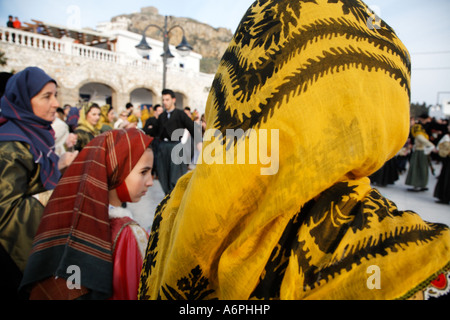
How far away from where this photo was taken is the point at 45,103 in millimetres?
2178

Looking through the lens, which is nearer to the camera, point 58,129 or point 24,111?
point 24,111

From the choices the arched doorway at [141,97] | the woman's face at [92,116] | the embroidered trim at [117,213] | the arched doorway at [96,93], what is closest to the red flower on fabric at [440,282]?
the embroidered trim at [117,213]

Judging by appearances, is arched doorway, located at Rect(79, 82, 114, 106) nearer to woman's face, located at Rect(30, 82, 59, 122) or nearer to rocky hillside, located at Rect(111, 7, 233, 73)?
woman's face, located at Rect(30, 82, 59, 122)

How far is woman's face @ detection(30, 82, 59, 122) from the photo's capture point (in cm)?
213

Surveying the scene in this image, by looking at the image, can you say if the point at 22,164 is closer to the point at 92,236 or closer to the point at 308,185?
the point at 92,236

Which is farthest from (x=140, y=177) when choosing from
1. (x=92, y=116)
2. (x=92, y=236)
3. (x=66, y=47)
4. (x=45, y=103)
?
(x=66, y=47)

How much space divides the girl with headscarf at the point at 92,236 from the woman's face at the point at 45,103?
94 centimetres

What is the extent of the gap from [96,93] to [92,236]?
20.9 m

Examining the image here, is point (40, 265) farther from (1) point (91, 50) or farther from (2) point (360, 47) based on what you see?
(1) point (91, 50)

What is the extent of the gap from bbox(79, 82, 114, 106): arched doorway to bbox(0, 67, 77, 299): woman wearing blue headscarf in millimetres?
18462

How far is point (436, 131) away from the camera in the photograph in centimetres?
1048
